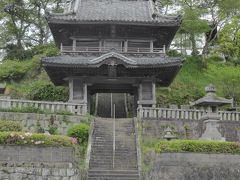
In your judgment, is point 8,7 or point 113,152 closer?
point 113,152

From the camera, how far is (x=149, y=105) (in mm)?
29641

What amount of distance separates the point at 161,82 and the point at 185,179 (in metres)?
12.8

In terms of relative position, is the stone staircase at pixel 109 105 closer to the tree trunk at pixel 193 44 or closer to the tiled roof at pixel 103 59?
the tiled roof at pixel 103 59

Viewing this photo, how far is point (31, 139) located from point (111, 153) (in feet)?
16.1

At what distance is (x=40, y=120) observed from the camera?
25.4 m

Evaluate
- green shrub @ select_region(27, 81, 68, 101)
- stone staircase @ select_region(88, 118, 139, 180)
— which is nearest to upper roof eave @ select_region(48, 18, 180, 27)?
stone staircase @ select_region(88, 118, 139, 180)

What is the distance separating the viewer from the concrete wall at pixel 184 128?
26031 millimetres

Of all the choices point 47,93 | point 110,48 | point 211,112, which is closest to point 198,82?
point 110,48

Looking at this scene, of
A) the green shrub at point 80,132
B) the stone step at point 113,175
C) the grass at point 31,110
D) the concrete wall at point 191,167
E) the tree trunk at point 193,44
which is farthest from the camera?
the tree trunk at point 193,44

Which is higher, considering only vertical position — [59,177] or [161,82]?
[161,82]

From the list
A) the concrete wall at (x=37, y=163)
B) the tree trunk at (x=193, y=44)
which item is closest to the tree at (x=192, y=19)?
the tree trunk at (x=193, y=44)

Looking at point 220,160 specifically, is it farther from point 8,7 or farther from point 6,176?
point 8,7

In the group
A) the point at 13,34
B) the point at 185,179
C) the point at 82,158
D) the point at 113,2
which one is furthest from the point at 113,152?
the point at 13,34

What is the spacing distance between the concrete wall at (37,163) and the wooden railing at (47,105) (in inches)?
262
